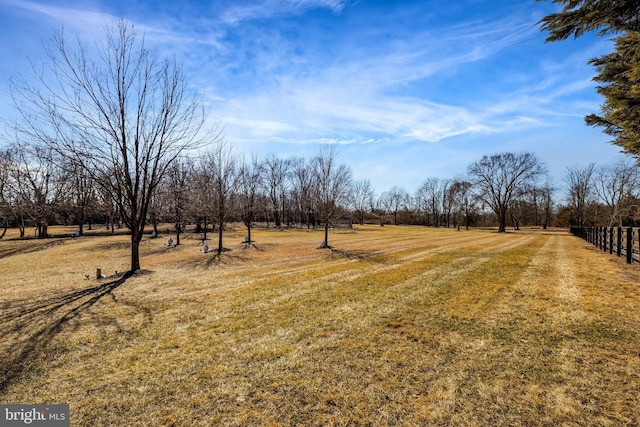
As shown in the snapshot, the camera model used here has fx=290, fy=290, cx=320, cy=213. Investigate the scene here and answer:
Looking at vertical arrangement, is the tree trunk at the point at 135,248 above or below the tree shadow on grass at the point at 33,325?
above

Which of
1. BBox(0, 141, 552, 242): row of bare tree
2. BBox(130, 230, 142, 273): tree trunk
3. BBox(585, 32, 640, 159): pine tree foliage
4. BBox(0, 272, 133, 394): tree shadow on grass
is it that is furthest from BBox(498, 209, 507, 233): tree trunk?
BBox(0, 272, 133, 394): tree shadow on grass

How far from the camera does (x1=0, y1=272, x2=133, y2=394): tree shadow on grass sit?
3827 mm

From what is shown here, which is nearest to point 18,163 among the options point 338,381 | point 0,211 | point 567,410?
point 0,211

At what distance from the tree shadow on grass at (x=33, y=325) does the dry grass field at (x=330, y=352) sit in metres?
0.03

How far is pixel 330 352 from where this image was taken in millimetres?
4125

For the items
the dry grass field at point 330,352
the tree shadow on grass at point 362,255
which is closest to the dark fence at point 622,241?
the dry grass field at point 330,352

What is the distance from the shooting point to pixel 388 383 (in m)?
3.33

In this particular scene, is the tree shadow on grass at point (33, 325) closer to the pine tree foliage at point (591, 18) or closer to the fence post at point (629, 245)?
the pine tree foliage at point (591, 18)

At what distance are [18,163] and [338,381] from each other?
38.4 meters

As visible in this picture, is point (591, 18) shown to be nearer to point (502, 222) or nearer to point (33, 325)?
point (33, 325)

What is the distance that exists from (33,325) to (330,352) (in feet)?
17.9

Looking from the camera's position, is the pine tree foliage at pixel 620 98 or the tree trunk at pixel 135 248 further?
the tree trunk at pixel 135 248

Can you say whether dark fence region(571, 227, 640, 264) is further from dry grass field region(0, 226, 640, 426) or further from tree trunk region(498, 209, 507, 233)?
tree trunk region(498, 209, 507, 233)

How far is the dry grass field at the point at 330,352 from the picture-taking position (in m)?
2.89
